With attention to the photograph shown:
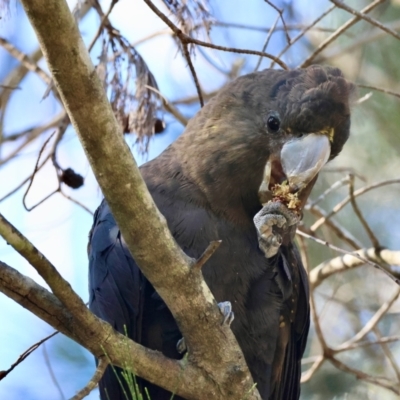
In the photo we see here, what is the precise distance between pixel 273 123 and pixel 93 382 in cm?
98

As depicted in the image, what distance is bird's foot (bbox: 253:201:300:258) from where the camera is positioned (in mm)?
2039

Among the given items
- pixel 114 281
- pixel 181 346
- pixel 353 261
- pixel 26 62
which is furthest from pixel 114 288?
pixel 26 62

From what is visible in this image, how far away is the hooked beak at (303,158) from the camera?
202 centimetres

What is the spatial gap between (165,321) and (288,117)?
70 centimetres

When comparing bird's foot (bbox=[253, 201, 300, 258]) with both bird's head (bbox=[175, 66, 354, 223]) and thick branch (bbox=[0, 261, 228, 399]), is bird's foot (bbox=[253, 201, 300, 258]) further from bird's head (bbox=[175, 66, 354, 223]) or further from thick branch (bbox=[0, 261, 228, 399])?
thick branch (bbox=[0, 261, 228, 399])

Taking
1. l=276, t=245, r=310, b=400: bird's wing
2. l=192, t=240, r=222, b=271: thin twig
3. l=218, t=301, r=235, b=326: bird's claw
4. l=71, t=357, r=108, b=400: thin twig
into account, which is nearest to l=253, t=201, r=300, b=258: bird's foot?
l=276, t=245, r=310, b=400: bird's wing

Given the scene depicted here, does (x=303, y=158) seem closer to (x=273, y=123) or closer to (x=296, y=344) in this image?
(x=273, y=123)

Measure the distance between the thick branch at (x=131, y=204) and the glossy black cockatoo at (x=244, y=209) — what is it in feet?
1.00

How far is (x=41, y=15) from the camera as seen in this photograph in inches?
53.6

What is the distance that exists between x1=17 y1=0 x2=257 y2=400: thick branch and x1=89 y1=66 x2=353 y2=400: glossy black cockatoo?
30cm

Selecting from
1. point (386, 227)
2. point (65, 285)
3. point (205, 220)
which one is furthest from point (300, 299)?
point (386, 227)

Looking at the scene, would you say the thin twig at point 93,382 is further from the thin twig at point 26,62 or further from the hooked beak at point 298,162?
the thin twig at point 26,62

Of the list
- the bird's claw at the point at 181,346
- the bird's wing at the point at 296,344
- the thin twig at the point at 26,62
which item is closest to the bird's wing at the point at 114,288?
the bird's claw at the point at 181,346

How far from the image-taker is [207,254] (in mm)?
1562
